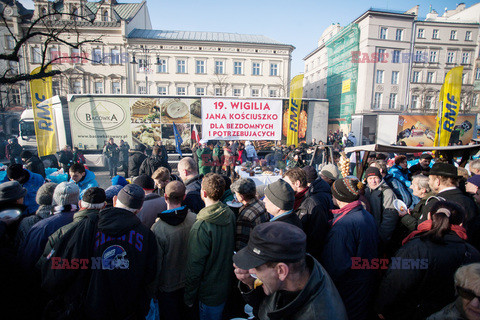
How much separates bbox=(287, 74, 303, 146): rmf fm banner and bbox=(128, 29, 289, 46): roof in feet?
79.2

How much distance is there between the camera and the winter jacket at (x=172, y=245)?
8.00 ft

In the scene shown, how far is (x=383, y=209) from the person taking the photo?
3.30 m

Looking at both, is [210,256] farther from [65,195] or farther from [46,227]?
[65,195]

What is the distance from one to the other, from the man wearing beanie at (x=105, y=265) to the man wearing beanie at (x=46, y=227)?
1.39ft

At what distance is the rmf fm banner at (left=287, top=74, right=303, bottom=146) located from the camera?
1222 centimetres

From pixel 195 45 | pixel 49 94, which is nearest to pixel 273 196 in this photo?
pixel 49 94

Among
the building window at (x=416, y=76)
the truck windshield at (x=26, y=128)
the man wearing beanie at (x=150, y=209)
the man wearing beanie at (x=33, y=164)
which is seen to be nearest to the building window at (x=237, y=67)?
the truck windshield at (x=26, y=128)

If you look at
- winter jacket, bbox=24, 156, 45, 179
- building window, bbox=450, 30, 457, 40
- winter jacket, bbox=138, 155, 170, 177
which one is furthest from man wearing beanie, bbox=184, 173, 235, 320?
building window, bbox=450, 30, 457, 40

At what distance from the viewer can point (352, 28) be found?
1237 inches

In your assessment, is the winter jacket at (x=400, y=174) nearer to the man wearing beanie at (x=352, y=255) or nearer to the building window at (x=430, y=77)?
the man wearing beanie at (x=352, y=255)

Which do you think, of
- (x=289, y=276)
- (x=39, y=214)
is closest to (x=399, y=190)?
(x=289, y=276)

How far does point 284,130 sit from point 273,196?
12.4m

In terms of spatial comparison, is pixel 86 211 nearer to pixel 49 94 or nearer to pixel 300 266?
pixel 300 266

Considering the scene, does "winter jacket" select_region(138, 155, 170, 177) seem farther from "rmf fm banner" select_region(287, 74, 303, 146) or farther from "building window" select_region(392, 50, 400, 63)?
"building window" select_region(392, 50, 400, 63)
